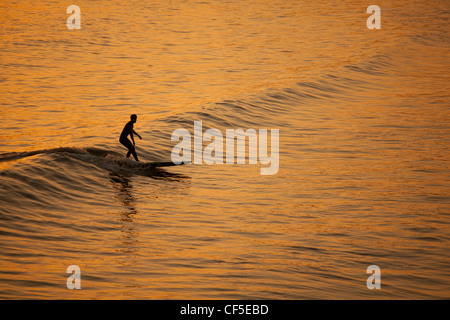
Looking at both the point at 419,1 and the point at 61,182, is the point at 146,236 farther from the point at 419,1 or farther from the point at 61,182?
the point at 419,1

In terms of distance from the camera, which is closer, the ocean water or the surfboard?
the ocean water

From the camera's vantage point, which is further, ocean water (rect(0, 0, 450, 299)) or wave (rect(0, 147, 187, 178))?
wave (rect(0, 147, 187, 178))

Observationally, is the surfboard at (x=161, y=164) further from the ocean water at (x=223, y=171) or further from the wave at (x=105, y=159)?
the ocean water at (x=223, y=171)

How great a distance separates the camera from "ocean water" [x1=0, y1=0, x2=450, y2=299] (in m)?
14.4

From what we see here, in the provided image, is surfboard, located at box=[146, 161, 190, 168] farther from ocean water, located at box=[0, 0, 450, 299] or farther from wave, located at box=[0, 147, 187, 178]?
ocean water, located at box=[0, 0, 450, 299]

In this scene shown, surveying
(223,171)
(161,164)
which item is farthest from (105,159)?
(223,171)

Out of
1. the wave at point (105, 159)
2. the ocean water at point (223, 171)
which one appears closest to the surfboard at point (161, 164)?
the wave at point (105, 159)

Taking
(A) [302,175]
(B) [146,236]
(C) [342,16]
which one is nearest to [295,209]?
(A) [302,175]

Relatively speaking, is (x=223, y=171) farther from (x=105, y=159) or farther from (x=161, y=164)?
(x=105, y=159)

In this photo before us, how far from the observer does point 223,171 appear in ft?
74.2

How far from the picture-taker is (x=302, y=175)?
22.2 meters

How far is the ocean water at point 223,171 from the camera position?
1439 centimetres

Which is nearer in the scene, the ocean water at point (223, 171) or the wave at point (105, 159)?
the ocean water at point (223, 171)

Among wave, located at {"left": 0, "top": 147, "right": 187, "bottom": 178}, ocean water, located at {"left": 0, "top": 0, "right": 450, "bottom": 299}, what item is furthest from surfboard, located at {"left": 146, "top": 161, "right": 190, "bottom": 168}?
ocean water, located at {"left": 0, "top": 0, "right": 450, "bottom": 299}
